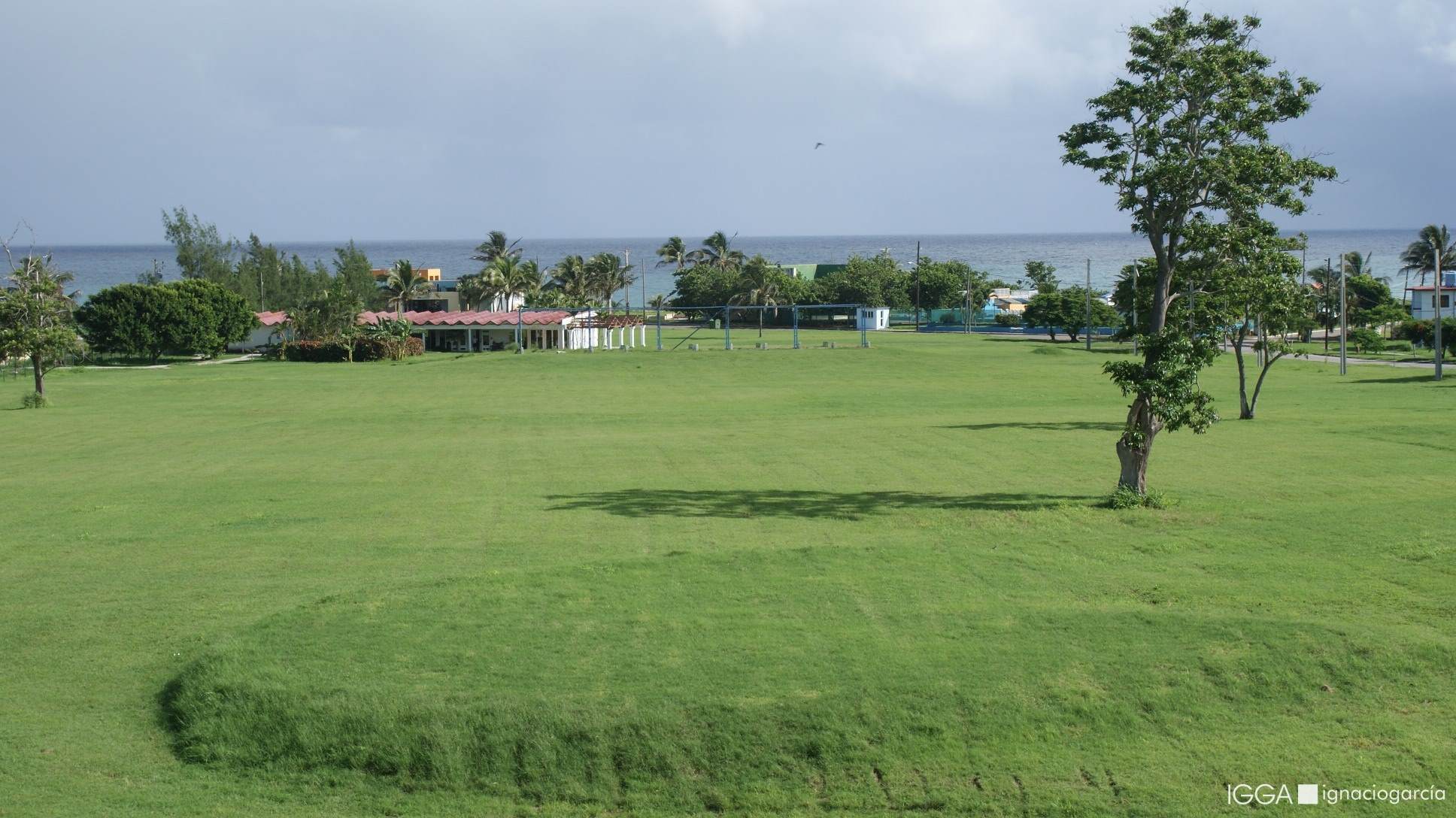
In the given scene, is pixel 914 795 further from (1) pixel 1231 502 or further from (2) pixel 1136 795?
(1) pixel 1231 502

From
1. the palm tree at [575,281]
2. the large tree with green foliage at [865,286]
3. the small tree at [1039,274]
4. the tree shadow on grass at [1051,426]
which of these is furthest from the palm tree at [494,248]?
the tree shadow on grass at [1051,426]

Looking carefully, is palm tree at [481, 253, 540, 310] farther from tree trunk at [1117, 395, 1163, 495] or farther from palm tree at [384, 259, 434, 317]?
tree trunk at [1117, 395, 1163, 495]

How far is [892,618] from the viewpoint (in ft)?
49.5

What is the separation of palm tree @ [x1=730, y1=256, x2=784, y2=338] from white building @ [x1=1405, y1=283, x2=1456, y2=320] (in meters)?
57.1

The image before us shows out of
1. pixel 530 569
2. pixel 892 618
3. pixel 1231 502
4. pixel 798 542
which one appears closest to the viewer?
pixel 892 618

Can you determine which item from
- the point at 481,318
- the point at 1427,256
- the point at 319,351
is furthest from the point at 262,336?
the point at 1427,256

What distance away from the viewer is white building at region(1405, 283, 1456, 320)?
332 ft

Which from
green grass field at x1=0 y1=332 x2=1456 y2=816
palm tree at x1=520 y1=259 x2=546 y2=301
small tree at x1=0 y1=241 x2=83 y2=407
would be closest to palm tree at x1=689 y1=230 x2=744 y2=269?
palm tree at x1=520 y1=259 x2=546 y2=301

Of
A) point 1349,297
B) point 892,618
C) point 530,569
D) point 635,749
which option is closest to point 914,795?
point 635,749

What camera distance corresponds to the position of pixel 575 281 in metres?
110

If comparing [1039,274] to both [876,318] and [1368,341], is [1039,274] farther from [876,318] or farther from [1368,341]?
[1368,341]

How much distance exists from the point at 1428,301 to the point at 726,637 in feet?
360

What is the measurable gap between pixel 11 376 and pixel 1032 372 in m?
57.9

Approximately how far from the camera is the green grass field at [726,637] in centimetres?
Answer: 1172
